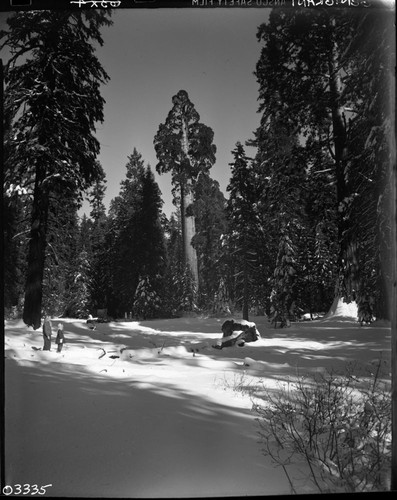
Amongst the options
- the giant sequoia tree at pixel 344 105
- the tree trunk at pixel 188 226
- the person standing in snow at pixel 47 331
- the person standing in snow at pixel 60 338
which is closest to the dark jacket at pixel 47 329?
the person standing in snow at pixel 47 331

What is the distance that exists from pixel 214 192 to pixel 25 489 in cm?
264

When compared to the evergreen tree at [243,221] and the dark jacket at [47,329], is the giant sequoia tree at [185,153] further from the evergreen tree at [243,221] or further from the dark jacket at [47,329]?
the dark jacket at [47,329]

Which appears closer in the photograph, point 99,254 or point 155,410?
point 155,410

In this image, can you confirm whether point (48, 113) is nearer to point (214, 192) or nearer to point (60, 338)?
point (214, 192)

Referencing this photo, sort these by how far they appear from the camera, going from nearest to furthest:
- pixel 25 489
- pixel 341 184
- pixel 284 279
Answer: pixel 25 489 < pixel 341 184 < pixel 284 279

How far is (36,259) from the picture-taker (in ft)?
10.1

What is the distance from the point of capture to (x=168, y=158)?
2936 millimetres

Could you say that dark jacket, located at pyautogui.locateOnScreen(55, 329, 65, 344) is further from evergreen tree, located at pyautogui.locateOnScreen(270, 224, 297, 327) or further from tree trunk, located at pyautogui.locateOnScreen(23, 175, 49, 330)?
evergreen tree, located at pyautogui.locateOnScreen(270, 224, 297, 327)

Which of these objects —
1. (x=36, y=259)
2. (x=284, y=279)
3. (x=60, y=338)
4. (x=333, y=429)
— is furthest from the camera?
(x=60, y=338)

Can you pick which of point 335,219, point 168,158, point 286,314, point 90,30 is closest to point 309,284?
point 286,314

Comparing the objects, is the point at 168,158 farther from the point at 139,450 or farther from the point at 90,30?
the point at 139,450

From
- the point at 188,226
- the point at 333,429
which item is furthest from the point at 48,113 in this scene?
the point at 333,429

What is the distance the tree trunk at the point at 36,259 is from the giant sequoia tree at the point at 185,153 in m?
1.16

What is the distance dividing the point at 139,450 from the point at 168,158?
227cm
